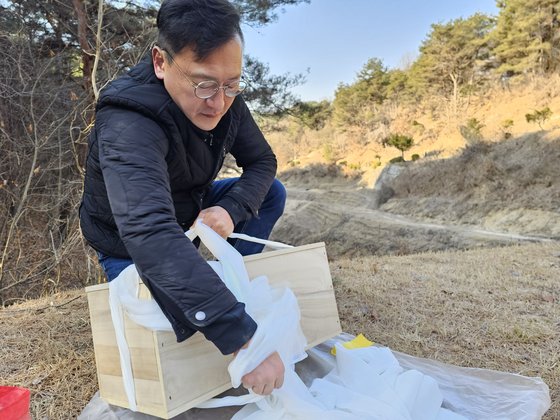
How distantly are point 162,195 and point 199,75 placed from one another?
366mm

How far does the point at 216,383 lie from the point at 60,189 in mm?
4028

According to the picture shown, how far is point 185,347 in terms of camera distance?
1.16 meters

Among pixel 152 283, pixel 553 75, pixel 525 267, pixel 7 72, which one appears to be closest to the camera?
pixel 152 283

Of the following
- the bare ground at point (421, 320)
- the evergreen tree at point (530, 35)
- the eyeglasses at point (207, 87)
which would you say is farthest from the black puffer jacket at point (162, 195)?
the evergreen tree at point (530, 35)

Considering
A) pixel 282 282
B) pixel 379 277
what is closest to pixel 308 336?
pixel 282 282

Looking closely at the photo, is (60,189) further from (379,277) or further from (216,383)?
(216,383)

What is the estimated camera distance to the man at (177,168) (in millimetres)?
971

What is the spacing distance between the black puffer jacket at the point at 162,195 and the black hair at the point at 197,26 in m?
0.17

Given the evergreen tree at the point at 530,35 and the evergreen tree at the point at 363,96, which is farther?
the evergreen tree at the point at 363,96

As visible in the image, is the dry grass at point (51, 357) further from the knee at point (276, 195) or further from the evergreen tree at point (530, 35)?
the evergreen tree at point (530, 35)

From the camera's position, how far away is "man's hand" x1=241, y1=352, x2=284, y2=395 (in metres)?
1.01

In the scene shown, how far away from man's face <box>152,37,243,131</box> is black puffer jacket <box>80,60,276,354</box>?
35 millimetres

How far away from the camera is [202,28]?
1.13 metres

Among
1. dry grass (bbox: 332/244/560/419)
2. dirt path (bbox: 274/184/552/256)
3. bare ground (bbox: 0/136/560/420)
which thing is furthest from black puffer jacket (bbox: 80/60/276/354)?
dirt path (bbox: 274/184/552/256)
